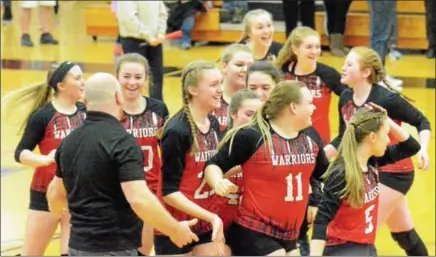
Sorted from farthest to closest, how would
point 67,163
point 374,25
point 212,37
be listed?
point 212,37
point 374,25
point 67,163

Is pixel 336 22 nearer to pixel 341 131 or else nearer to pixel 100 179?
pixel 341 131

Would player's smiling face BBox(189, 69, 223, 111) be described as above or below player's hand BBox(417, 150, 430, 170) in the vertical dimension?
above

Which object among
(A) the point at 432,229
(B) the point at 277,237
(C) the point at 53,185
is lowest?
(A) the point at 432,229

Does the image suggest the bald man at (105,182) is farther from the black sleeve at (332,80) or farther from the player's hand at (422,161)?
the black sleeve at (332,80)

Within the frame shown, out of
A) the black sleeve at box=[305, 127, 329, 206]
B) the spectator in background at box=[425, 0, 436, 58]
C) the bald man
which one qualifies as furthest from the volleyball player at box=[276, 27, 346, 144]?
the spectator in background at box=[425, 0, 436, 58]

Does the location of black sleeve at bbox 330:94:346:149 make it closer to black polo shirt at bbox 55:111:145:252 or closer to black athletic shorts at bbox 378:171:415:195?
black athletic shorts at bbox 378:171:415:195

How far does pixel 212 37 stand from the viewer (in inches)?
619

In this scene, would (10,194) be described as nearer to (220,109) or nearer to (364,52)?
(220,109)

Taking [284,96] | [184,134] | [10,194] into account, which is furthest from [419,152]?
[10,194]

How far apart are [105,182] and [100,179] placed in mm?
32

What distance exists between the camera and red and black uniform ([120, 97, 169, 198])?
6258 mm

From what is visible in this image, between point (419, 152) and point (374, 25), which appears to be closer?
point (419, 152)

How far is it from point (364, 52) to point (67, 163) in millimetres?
2427

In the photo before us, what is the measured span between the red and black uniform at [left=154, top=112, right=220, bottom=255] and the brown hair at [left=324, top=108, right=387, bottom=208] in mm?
741
